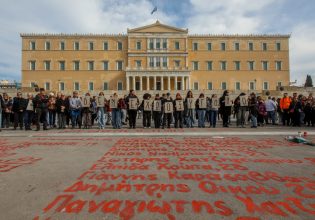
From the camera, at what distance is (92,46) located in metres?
52.9

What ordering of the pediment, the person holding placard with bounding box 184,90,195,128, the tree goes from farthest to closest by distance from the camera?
the tree, the pediment, the person holding placard with bounding box 184,90,195,128

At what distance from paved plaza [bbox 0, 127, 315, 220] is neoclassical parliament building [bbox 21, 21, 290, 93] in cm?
4651

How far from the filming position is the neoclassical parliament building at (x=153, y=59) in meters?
52.3

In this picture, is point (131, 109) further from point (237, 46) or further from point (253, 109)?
point (237, 46)

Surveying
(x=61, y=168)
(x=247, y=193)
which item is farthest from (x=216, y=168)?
(x=61, y=168)

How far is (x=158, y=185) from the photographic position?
3.33 metres

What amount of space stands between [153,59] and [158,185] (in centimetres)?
5074

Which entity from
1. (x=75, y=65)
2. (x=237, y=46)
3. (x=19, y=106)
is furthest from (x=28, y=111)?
(x=237, y=46)

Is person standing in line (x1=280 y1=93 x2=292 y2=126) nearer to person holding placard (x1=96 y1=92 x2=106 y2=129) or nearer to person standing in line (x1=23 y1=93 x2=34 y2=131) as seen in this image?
person holding placard (x1=96 y1=92 x2=106 y2=129)

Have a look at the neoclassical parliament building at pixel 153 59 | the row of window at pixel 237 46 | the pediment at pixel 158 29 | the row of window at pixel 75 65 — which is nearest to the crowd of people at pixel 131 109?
the neoclassical parliament building at pixel 153 59

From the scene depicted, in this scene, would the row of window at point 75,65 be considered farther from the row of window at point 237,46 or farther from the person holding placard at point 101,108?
the person holding placard at point 101,108

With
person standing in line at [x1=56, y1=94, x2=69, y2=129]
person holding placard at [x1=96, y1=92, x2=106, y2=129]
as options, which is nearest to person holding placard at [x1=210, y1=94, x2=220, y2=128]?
person holding placard at [x1=96, y1=92, x2=106, y2=129]

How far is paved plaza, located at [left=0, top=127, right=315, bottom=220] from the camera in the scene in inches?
99.1

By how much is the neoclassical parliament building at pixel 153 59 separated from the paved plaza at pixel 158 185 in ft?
153
